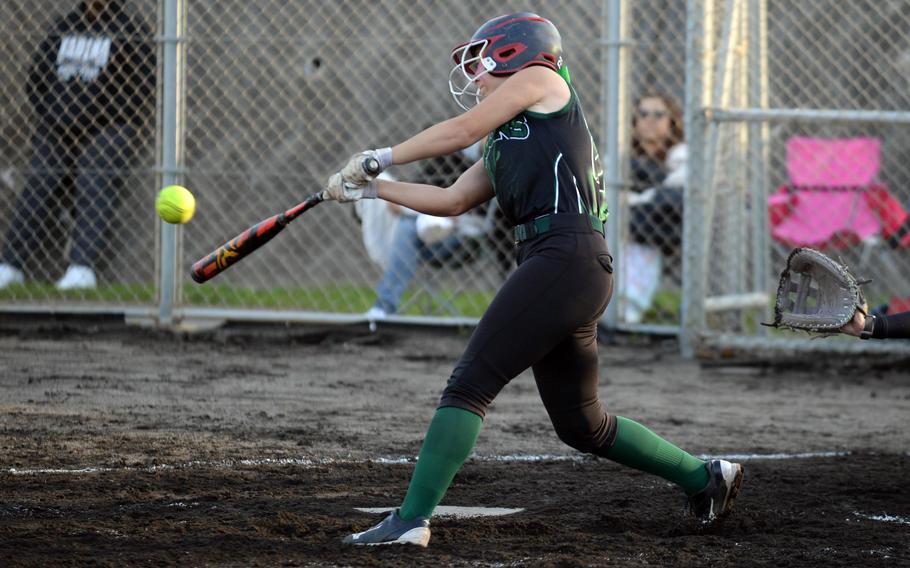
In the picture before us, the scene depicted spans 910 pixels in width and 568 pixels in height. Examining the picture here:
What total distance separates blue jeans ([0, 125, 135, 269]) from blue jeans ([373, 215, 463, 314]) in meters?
2.22

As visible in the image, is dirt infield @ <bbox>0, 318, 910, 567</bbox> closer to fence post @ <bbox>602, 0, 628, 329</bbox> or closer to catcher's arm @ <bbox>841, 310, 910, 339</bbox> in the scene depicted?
catcher's arm @ <bbox>841, 310, 910, 339</bbox>

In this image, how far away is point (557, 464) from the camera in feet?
17.9

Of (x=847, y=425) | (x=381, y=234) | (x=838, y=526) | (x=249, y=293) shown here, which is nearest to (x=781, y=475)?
(x=838, y=526)

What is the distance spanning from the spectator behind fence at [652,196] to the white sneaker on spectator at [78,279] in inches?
167

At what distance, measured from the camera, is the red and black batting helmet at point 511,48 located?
4.12m

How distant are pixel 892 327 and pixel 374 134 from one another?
7.84 m

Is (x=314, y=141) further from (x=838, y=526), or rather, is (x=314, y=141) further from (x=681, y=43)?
(x=838, y=526)

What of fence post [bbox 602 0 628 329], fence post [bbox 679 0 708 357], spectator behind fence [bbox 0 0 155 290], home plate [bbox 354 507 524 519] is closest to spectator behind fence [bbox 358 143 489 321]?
fence post [bbox 602 0 628 329]

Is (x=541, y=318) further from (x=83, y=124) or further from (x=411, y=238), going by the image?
(x=83, y=124)

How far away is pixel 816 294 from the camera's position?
471 centimetres

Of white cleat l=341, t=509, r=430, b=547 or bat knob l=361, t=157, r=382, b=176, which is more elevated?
bat knob l=361, t=157, r=382, b=176

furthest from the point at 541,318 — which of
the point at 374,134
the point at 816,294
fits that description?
the point at 374,134

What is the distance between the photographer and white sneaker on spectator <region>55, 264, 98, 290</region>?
32.7ft

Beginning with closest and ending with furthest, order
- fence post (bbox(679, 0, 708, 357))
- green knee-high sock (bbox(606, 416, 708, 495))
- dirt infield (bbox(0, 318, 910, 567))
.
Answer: dirt infield (bbox(0, 318, 910, 567)) → green knee-high sock (bbox(606, 416, 708, 495)) → fence post (bbox(679, 0, 708, 357))
